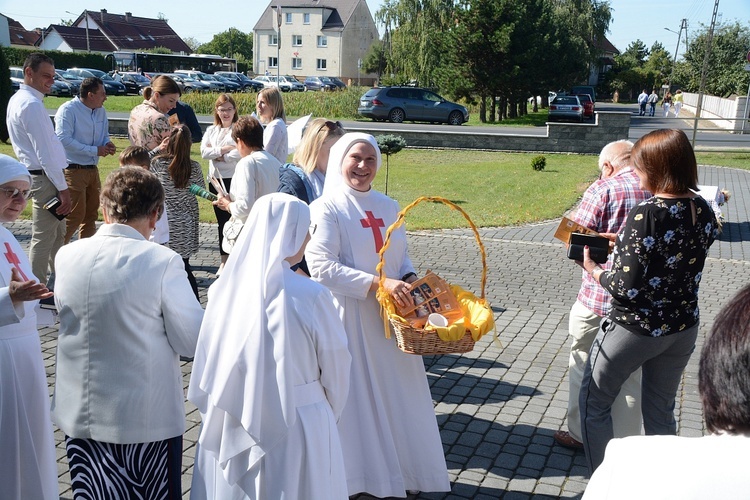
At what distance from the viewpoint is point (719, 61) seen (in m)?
62.5

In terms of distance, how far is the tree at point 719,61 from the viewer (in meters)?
55.2

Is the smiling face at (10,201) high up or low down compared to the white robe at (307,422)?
up

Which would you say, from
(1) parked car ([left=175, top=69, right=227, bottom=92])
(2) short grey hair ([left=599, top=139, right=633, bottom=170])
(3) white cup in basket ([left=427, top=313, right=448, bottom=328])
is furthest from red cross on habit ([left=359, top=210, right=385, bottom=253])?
(1) parked car ([left=175, top=69, right=227, bottom=92])

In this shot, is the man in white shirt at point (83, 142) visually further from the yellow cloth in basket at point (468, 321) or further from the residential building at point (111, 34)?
the residential building at point (111, 34)

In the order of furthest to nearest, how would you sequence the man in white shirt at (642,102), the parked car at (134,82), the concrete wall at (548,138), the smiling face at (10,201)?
the parked car at (134,82), the man in white shirt at (642,102), the concrete wall at (548,138), the smiling face at (10,201)

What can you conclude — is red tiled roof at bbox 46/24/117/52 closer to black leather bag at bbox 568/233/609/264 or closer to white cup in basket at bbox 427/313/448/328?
white cup in basket at bbox 427/313/448/328

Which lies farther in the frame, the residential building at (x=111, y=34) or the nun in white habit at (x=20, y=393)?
the residential building at (x=111, y=34)

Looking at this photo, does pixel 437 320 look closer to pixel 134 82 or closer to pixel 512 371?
pixel 512 371

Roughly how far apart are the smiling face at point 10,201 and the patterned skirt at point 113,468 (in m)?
1.16

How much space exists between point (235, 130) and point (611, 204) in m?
3.73

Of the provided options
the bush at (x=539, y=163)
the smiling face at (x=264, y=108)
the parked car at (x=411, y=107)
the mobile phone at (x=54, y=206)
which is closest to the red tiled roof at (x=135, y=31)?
the parked car at (x=411, y=107)

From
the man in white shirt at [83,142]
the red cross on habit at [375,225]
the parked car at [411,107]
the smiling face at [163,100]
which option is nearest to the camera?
the red cross on habit at [375,225]

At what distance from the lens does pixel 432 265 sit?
10.1 metres

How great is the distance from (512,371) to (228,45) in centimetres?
12620
